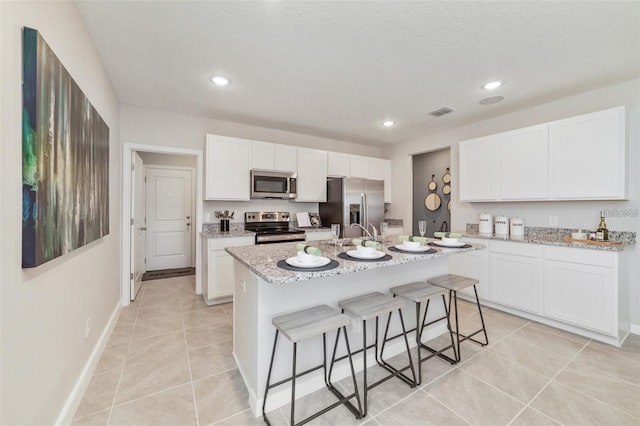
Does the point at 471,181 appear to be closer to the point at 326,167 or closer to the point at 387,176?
the point at 387,176

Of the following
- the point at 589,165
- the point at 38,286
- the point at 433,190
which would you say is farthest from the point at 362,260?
the point at 433,190

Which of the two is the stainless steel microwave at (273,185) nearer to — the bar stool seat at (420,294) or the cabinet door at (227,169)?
the cabinet door at (227,169)

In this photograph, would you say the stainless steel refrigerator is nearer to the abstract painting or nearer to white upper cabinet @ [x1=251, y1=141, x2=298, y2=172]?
white upper cabinet @ [x1=251, y1=141, x2=298, y2=172]

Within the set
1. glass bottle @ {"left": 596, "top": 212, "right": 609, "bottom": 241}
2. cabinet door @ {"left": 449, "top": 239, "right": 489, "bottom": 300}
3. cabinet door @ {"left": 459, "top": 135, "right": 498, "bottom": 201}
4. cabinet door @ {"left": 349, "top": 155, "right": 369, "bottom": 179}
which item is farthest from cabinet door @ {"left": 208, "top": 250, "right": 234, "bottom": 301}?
glass bottle @ {"left": 596, "top": 212, "right": 609, "bottom": 241}

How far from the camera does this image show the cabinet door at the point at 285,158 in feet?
13.2

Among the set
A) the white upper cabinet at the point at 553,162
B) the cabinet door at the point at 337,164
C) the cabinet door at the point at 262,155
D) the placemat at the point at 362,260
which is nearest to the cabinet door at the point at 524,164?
the white upper cabinet at the point at 553,162

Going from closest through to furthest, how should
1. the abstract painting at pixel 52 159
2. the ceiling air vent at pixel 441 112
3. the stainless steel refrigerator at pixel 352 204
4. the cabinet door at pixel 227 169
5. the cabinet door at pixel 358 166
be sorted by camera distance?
the abstract painting at pixel 52 159 → the ceiling air vent at pixel 441 112 → the cabinet door at pixel 227 169 → the stainless steel refrigerator at pixel 352 204 → the cabinet door at pixel 358 166

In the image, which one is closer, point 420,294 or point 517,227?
point 420,294

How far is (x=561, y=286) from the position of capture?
271 cm

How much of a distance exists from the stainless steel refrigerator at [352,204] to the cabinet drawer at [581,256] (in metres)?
2.31

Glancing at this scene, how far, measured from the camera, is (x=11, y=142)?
1.02 m

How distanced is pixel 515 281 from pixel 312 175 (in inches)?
121

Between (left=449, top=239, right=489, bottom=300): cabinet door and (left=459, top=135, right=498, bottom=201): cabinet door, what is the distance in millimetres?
708

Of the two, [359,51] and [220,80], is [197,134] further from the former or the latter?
→ [359,51]
